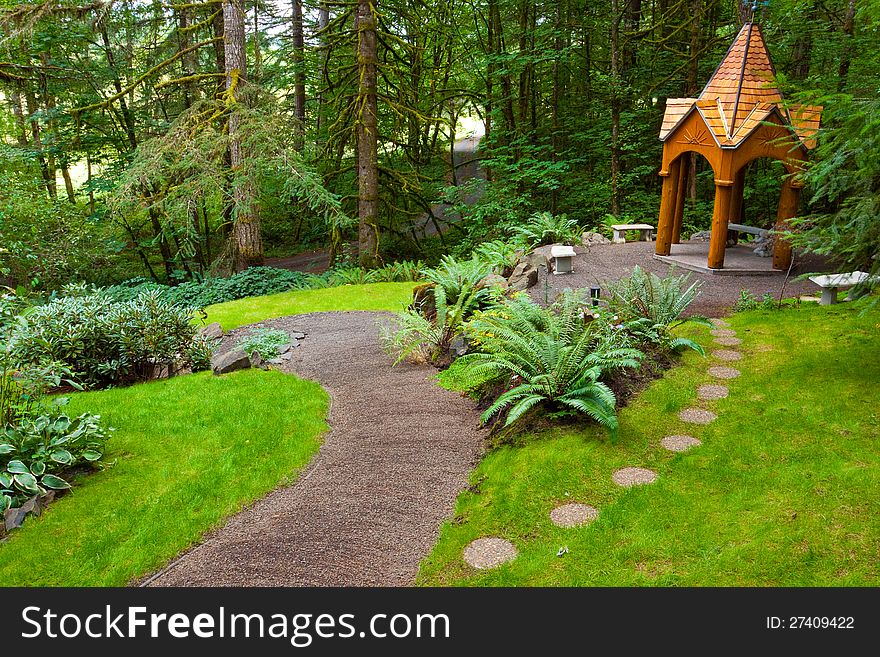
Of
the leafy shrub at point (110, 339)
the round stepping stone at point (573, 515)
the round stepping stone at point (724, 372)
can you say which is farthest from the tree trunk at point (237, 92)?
the round stepping stone at point (573, 515)

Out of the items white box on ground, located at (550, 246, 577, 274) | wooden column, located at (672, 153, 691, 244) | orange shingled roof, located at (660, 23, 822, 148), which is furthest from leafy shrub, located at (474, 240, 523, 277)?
orange shingled roof, located at (660, 23, 822, 148)

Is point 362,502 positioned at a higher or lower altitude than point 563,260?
lower

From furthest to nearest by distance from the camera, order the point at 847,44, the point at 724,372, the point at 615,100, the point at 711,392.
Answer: the point at 615,100, the point at 847,44, the point at 724,372, the point at 711,392

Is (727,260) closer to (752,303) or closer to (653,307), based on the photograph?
(752,303)

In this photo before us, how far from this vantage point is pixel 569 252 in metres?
10.2

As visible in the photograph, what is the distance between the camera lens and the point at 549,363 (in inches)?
201

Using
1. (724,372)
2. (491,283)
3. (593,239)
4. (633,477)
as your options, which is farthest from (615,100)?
(633,477)

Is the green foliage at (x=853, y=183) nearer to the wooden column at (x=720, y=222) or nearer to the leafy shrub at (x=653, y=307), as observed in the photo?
the leafy shrub at (x=653, y=307)

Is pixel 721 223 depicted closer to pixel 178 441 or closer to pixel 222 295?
pixel 178 441

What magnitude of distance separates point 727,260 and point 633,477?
7505mm

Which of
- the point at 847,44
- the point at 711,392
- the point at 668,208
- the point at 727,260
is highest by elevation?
the point at 847,44

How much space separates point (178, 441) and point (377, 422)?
5.90ft
